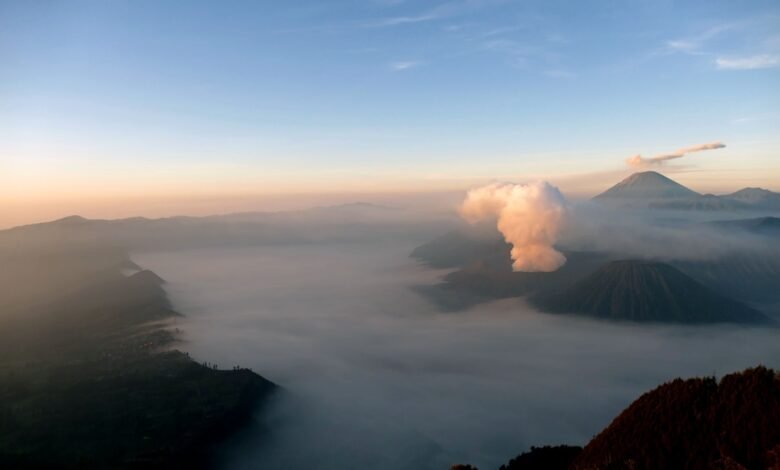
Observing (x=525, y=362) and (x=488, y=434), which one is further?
(x=525, y=362)

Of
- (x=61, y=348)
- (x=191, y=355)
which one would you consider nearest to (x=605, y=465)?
(x=191, y=355)

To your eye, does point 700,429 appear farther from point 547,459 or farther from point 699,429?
point 547,459

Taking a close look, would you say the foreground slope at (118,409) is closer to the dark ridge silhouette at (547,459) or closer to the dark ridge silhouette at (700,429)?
the dark ridge silhouette at (547,459)

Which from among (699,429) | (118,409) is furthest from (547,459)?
(118,409)

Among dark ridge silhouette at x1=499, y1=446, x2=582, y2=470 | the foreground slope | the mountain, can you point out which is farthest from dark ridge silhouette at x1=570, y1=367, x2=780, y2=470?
the foreground slope

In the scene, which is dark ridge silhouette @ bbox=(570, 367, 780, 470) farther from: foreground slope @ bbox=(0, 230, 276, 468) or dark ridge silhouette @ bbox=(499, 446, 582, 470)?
foreground slope @ bbox=(0, 230, 276, 468)

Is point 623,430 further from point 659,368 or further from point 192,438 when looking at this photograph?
point 659,368
